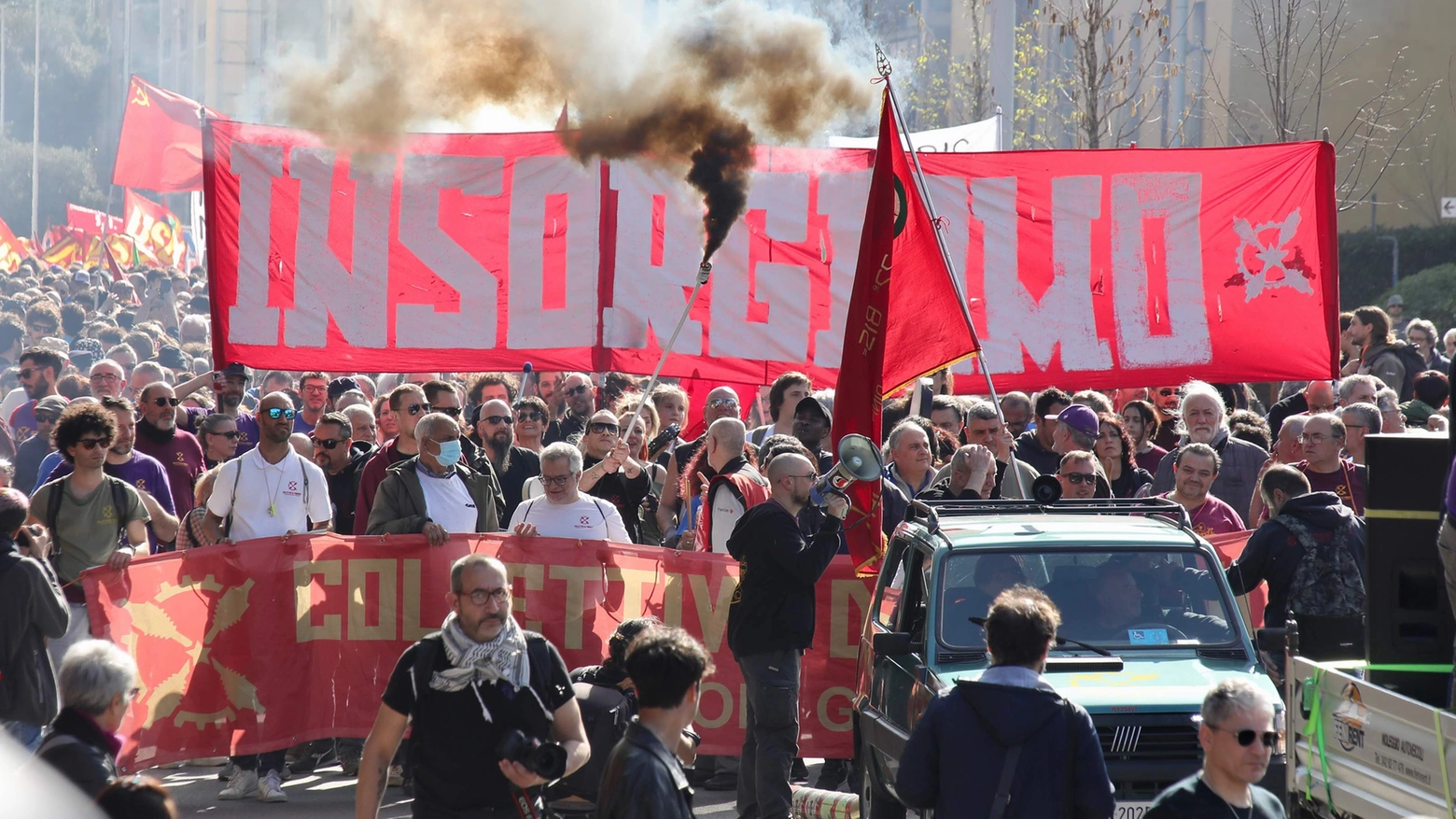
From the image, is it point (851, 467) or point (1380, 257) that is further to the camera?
point (1380, 257)

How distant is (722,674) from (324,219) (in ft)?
15.5

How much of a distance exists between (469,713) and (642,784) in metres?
1.18

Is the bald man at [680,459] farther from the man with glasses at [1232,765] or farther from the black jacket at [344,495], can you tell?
the man with glasses at [1232,765]

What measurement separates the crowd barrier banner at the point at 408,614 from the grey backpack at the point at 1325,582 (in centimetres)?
242

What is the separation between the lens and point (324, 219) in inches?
467

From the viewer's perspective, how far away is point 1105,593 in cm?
731

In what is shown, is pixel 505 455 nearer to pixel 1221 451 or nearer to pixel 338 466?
pixel 338 466

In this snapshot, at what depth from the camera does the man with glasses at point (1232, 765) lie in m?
4.74

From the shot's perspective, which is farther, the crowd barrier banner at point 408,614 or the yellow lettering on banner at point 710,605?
the yellow lettering on banner at point 710,605

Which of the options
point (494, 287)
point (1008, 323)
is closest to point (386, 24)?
point (494, 287)

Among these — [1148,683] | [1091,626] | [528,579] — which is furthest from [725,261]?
[1148,683]

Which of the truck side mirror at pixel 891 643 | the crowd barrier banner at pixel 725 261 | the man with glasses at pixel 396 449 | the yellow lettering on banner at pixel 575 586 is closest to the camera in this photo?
the truck side mirror at pixel 891 643

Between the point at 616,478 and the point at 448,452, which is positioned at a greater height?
the point at 448,452

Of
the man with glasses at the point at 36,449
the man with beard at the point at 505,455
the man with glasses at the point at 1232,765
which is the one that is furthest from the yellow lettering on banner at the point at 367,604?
the man with glasses at the point at 1232,765
